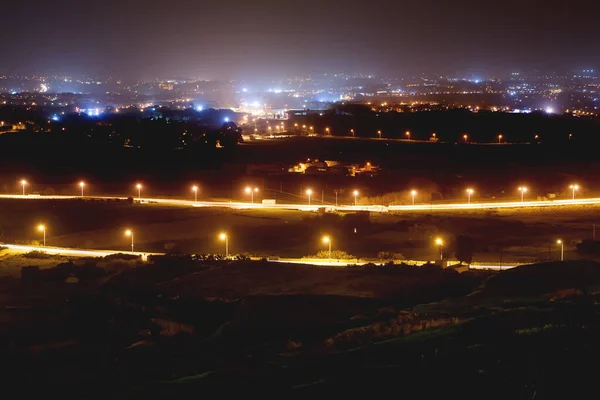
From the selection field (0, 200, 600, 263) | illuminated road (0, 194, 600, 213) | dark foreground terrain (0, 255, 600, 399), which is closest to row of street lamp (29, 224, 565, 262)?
field (0, 200, 600, 263)

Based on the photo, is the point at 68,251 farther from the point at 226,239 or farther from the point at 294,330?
the point at 294,330

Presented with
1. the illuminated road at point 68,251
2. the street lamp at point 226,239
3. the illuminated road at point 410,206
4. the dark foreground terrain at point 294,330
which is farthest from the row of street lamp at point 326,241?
the illuminated road at point 410,206

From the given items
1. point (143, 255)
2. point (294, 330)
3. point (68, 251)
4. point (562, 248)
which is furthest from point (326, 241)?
point (294, 330)

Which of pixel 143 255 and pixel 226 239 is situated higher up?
pixel 226 239

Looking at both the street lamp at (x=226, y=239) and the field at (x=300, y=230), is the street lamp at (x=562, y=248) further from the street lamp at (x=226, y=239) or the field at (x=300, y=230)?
the street lamp at (x=226, y=239)

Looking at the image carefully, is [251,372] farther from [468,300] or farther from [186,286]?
[186,286]

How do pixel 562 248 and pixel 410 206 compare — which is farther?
pixel 410 206
